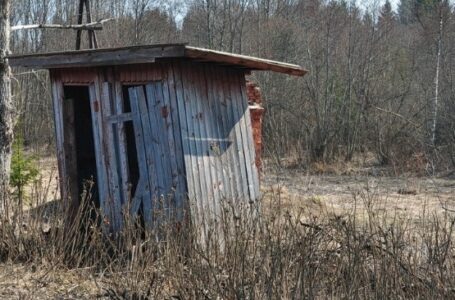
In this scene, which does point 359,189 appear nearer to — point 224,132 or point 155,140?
point 224,132

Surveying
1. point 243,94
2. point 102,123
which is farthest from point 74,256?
point 243,94

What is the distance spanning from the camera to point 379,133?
1705 cm

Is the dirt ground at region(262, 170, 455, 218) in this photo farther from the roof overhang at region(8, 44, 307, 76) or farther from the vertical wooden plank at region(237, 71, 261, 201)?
the roof overhang at region(8, 44, 307, 76)

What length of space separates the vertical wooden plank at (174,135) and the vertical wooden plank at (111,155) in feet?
2.87

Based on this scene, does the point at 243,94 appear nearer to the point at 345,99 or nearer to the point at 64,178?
the point at 64,178

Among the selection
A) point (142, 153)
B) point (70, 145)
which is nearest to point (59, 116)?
point (70, 145)

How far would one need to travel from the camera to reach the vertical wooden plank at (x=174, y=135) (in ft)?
23.2

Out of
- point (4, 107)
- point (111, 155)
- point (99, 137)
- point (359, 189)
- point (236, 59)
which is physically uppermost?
point (236, 59)

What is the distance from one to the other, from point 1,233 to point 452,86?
14550 millimetres

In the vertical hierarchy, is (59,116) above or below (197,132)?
above

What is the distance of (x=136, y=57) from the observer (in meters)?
6.79

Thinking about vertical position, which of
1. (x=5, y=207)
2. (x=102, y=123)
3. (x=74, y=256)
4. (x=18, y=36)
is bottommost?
(x=74, y=256)

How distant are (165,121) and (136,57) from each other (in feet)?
2.62

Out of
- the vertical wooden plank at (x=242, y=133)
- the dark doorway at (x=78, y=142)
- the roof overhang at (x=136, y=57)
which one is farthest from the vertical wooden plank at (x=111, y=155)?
the vertical wooden plank at (x=242, y=133)
